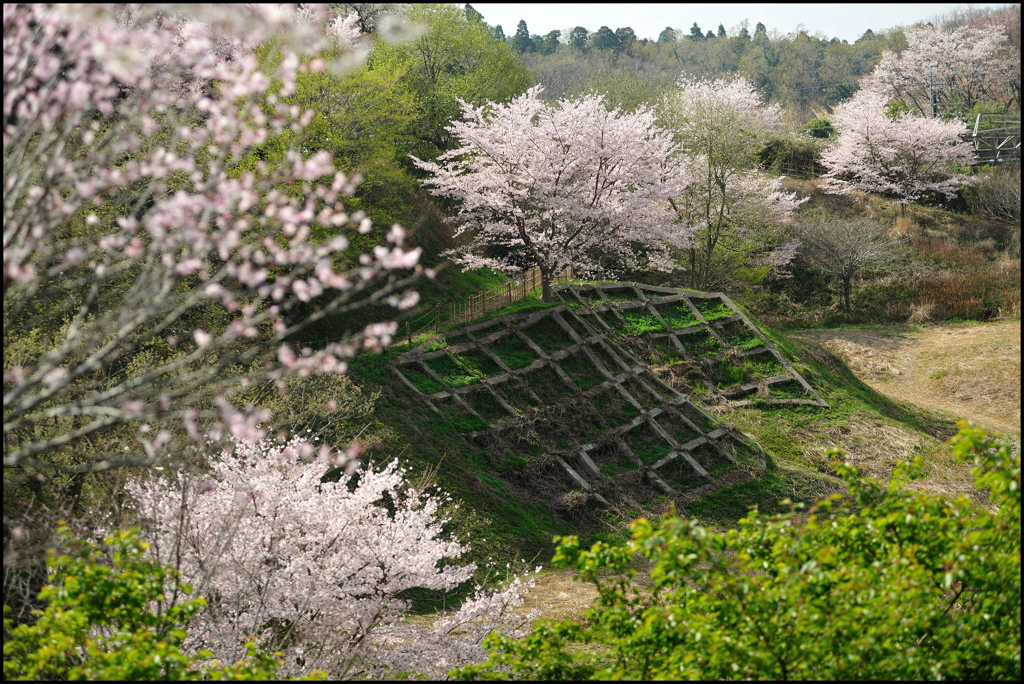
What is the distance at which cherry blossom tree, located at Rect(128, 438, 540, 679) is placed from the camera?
22.0 feet

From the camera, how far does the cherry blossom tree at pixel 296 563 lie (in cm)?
671

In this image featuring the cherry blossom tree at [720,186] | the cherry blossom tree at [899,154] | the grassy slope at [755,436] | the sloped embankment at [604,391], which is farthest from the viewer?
the cherry blossom tree at [899,154]

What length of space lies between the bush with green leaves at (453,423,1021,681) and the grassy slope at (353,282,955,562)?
21.4 ft

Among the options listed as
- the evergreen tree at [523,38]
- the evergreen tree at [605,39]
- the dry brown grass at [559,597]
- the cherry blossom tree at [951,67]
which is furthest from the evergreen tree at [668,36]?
the dry brown grass at [559,597]

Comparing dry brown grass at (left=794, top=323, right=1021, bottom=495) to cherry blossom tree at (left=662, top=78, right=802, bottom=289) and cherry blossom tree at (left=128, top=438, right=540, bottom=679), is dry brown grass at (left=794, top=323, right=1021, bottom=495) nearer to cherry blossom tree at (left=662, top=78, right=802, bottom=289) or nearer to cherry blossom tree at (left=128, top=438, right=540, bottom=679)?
cherry blossom tree at (left=662, top=78, right=802, bottom=289)

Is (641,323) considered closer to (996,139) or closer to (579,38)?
(996,139)

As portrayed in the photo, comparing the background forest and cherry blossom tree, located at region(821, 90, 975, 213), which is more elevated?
cherry blossom tree, located at region(821, 90, 975, 213)

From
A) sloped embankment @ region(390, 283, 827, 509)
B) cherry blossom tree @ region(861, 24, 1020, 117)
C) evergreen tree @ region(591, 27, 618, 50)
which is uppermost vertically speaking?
evergreen tree @ region(591, 27, 618, 50)

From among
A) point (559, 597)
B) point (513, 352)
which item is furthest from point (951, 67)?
point (559, 597)

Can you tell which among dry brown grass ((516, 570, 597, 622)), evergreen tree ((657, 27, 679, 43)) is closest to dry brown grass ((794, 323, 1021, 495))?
dry brown grass ((516, 570, 597, 622))

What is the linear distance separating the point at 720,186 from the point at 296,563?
77.2ft

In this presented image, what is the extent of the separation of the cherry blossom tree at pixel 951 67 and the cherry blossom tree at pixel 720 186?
82.4 ft

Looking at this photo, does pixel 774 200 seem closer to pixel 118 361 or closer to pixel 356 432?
pixel 356 432

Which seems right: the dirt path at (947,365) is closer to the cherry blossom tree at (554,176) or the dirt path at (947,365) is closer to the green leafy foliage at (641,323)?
the green leafy foliage at (641,323)
